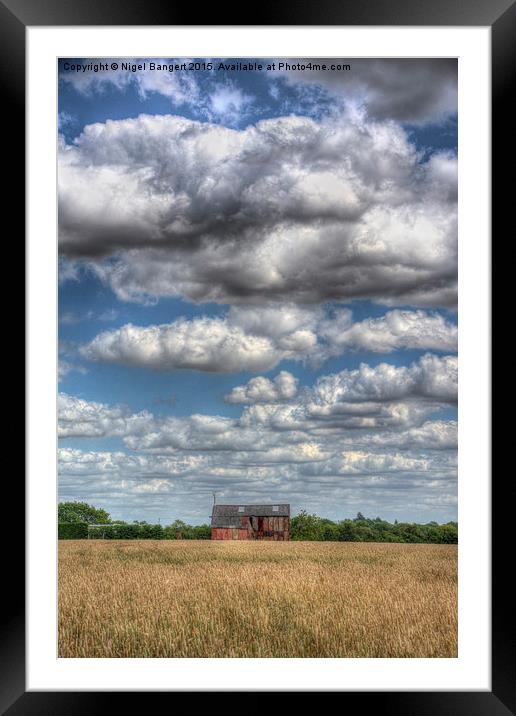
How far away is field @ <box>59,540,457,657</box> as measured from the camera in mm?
4234

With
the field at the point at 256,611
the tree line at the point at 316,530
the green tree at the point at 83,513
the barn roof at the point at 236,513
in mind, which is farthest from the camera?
the green tree at the point at 83,513

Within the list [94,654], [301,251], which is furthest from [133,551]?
[301,251]

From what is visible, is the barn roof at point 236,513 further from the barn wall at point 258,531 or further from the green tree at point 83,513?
the green tree at point 83,513

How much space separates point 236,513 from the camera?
21562 millimetres

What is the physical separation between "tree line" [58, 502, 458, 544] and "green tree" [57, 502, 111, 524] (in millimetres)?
374

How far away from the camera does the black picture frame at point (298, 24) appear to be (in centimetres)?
245

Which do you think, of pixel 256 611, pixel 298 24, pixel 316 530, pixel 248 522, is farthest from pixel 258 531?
pixel 298 24

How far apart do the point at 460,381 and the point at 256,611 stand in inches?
124

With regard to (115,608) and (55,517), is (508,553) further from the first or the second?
(115,608)

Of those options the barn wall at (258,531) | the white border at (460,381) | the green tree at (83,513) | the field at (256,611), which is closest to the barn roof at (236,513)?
the barn wall at (258,531)

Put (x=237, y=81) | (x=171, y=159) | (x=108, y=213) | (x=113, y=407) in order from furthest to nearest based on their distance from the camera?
1. (x=113, y=407)
2. (x=171, y=159)
3. (x=108, y=213)
4. (x=237, y=81)

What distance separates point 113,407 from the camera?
15.1 meters

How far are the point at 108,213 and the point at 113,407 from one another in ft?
18.2

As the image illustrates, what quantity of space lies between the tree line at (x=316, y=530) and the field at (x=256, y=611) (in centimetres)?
818
